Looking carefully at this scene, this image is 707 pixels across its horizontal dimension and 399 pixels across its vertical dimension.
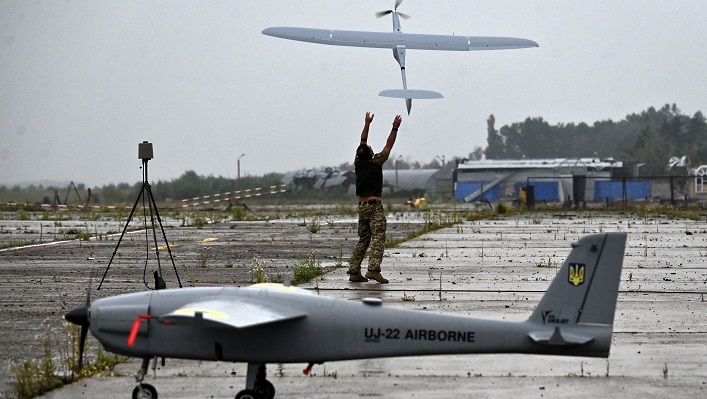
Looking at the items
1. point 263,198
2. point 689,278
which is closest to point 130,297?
point 689,278

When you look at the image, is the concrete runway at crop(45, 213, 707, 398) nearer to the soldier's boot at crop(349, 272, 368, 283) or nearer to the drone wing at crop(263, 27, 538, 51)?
the soldier's boot at crop(349, 272, 368, 283)

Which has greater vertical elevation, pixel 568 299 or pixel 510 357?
pixel 568 299

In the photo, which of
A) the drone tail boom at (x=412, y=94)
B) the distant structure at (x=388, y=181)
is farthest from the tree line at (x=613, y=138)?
the drone tail boom at (x=412, y=94)

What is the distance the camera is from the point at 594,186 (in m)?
77.9

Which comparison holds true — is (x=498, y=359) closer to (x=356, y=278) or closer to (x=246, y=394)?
(x=246, y=394)

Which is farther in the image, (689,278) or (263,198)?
(263,198)

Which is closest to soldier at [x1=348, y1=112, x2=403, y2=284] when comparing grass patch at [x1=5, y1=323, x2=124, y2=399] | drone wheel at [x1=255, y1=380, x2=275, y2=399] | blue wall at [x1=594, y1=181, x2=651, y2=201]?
grass patch at [x1=5, y1=323, x2=124, y2=399]

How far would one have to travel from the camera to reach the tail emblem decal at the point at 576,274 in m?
7.99

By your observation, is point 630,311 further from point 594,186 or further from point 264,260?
point 594,186

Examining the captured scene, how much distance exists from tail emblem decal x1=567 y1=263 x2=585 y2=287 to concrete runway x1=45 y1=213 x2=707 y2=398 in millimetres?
991

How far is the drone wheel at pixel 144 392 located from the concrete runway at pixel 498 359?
1.17 ft

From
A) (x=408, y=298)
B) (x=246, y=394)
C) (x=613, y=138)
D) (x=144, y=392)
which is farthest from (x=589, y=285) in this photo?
(x=613, y=138)

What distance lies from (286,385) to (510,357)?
2.52 metres

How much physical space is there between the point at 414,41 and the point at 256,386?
3227 cm
